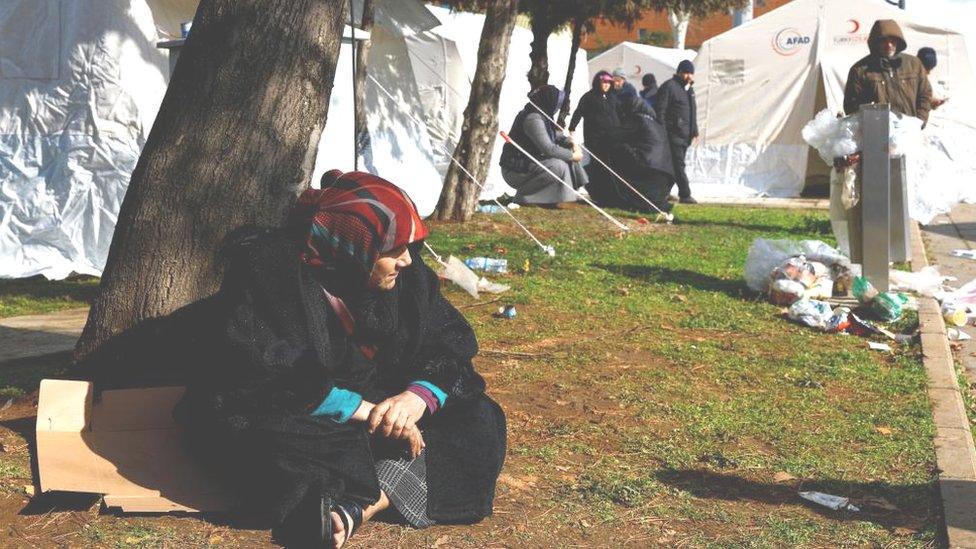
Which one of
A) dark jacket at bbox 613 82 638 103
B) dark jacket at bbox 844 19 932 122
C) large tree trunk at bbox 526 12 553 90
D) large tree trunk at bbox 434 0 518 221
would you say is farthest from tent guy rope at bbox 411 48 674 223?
dark jacket at bbox 844 19 932 122

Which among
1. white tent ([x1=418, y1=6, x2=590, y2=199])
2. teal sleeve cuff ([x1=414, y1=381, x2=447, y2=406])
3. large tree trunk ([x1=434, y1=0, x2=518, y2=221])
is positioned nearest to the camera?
teal sleeve cuff ([x1=414, y1=381, x2=447, y2=406])

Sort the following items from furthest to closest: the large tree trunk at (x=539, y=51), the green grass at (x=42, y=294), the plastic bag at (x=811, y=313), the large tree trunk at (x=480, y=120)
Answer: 1. the large tree trunk at (x=539, y=51)
2. the large tree trunk at (x=480, y=120)
3. the green grass at (x=42, y=294)
4. the plastic bag at (x=811, y=313)

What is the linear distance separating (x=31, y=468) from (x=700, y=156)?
1726cm

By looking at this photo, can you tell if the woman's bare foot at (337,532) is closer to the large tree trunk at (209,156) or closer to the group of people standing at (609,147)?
the large tree trunk at (209,156)

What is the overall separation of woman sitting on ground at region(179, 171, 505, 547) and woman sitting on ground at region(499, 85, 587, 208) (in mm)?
9995

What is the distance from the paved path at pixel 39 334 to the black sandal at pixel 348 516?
3032mm

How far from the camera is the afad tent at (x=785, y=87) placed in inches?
730

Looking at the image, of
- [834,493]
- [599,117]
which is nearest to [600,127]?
[599,117]

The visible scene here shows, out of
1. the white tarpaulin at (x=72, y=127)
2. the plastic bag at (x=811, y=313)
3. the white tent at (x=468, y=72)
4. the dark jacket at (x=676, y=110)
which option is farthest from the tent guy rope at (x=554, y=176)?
the plastic bag at (x=811, y=313)

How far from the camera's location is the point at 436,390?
368 centimetres

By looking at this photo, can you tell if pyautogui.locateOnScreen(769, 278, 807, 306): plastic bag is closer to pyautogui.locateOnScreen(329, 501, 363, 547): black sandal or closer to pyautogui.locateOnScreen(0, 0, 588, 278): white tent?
pyautogui.locateOnScreen(0, 0, 588, 278): white tent

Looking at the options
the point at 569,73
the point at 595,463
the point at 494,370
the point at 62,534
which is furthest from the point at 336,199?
the point at 569,73

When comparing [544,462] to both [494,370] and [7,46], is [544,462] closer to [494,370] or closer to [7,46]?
[494,370]

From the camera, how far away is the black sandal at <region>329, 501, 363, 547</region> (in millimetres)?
3410
